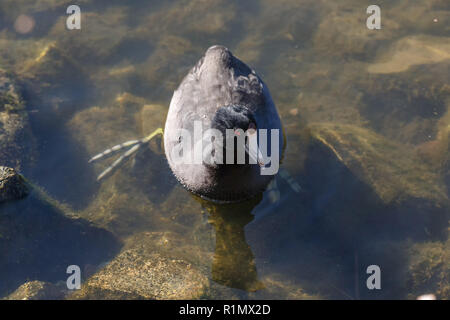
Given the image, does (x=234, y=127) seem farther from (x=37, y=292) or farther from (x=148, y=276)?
(x=37, y=292)

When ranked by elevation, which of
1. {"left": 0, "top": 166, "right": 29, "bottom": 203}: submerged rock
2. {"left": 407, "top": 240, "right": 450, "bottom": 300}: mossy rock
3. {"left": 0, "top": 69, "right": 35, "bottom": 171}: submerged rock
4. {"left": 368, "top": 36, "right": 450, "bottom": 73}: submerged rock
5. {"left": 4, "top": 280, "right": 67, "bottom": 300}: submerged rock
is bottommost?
{"left": 4, "top": 280, "right": 67, "bottom": 300}: submerged rock

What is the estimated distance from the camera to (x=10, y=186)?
4.61 meters

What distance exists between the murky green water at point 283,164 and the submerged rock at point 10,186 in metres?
0.12

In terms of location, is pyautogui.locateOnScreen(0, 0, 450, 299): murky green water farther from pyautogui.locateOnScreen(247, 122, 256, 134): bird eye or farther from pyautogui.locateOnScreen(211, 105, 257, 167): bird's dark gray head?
pyautogui.locateOnScreen(247, 122, 256, 134): bird eye

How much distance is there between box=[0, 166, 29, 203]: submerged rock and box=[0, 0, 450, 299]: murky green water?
0.12 m

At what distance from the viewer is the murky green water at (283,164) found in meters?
4.55

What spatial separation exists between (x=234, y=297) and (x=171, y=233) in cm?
115

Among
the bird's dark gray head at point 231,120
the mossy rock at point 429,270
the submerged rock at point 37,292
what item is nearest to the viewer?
the bird's dark gray head at point 231,120

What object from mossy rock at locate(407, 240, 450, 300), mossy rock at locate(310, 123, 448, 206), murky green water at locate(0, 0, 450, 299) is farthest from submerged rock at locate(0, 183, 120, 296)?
mossy rock at locate(407, 240, 450, 300)

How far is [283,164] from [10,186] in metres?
3.30

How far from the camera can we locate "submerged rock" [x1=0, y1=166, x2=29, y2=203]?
454cm

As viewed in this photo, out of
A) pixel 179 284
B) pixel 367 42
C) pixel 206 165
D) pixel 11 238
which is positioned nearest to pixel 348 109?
pixel 367 42

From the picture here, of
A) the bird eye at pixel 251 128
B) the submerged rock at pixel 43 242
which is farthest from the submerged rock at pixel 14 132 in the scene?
the bird eye at pixel 251 128

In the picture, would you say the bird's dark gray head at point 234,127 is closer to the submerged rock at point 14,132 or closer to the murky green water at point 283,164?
the murky green water at point 283,164
